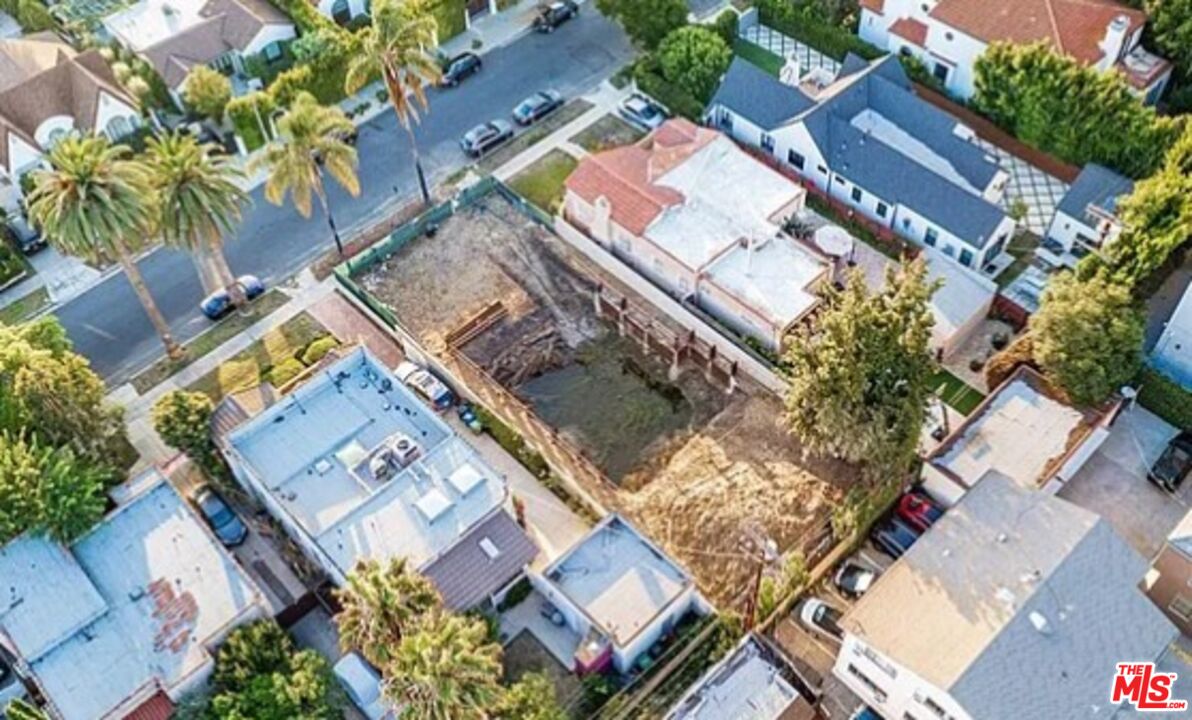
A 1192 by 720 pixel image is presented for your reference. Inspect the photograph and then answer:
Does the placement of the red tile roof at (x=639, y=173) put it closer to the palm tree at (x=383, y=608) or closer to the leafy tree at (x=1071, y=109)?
the leafy tree at (x=1071, y=109)

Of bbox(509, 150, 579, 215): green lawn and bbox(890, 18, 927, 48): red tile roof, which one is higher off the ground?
bbox(890, 18, 927, 48): red tile roof

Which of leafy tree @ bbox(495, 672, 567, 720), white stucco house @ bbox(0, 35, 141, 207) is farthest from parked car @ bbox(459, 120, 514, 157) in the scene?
leafy tree @ bbox(495, 672, 567, 720)

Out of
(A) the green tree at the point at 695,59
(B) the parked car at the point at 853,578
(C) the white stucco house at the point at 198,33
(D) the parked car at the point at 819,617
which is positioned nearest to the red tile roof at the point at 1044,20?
(A) the green tree at the point at 695,59

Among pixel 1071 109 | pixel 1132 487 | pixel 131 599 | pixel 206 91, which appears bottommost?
pixel 1132 487

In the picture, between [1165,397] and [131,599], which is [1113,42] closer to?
[1165,397]

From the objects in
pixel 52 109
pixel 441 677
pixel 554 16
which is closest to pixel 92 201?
pixel 52 109

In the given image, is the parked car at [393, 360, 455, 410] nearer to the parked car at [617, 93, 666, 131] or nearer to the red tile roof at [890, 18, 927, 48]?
the parked car at [617, 93, 666, 131]

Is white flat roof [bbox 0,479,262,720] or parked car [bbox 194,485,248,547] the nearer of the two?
white flat roof [bbox 0,479,262,720]
